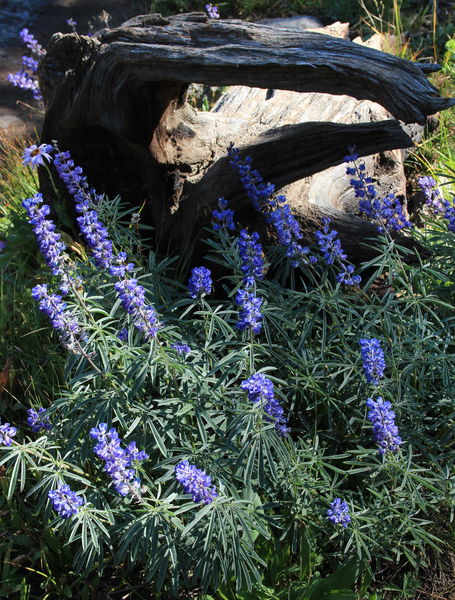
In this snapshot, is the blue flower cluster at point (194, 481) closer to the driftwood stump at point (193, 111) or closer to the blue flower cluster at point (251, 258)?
the blue flower cluster at point (251, 258)

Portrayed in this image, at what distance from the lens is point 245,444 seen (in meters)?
2.60

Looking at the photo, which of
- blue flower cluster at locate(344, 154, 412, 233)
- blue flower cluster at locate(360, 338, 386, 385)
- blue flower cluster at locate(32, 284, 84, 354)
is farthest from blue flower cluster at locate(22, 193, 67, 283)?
blue flower cluster at locate(344, 154, 412, 233)

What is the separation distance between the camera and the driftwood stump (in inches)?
144

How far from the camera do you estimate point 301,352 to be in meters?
3.15

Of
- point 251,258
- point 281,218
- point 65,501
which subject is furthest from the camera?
point 281,218

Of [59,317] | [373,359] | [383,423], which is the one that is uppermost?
[59,317]

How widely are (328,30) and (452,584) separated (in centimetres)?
487

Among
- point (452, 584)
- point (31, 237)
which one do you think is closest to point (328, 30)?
point (31, 237)

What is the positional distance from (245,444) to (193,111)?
2990 mm

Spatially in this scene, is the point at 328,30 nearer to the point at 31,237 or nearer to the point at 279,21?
the point at 279,21

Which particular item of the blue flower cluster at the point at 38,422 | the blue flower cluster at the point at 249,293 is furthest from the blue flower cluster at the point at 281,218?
the blue flower cluster at the point at 38,422

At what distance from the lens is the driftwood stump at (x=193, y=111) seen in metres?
3.65

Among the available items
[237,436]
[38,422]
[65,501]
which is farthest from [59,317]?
[237,436]

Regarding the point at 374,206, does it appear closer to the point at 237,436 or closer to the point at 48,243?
the point at 237,436
